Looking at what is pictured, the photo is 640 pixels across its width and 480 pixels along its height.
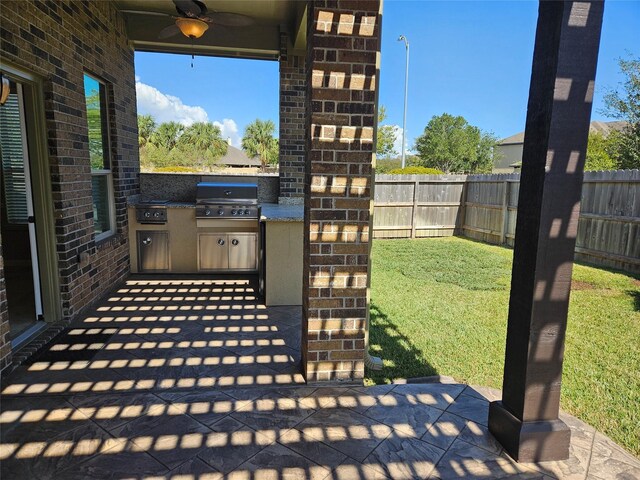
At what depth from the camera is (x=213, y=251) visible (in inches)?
219

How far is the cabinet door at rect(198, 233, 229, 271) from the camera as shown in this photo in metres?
5.54

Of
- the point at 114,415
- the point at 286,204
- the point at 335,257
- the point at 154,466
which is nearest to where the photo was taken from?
the point at 154,466

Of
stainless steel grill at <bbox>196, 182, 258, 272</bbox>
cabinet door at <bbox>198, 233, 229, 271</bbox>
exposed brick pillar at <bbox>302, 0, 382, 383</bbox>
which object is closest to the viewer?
exposed brick pillar at <bbox>302, 0, 382, 383</bbox>

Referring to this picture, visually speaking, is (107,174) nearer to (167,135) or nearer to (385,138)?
(385,138)

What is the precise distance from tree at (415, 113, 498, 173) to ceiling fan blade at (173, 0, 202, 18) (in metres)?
32.6

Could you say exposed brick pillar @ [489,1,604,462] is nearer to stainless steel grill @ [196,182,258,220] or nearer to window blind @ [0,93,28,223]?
window blind @ [0,93,28,223]

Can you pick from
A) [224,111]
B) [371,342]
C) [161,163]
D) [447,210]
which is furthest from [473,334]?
[224,111]

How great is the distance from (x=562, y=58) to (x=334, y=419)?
200 centimetres

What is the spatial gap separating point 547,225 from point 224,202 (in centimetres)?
432

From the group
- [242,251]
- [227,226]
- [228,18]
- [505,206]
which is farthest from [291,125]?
[505,206]

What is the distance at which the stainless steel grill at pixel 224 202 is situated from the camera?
5.42 m

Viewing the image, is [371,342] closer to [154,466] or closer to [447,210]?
[154,466]

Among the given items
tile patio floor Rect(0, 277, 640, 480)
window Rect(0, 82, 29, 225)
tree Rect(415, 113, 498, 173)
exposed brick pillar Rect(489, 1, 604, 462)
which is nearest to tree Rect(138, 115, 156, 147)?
tree Rect(415, 113, 498, 173)

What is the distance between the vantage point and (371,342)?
142 inches
